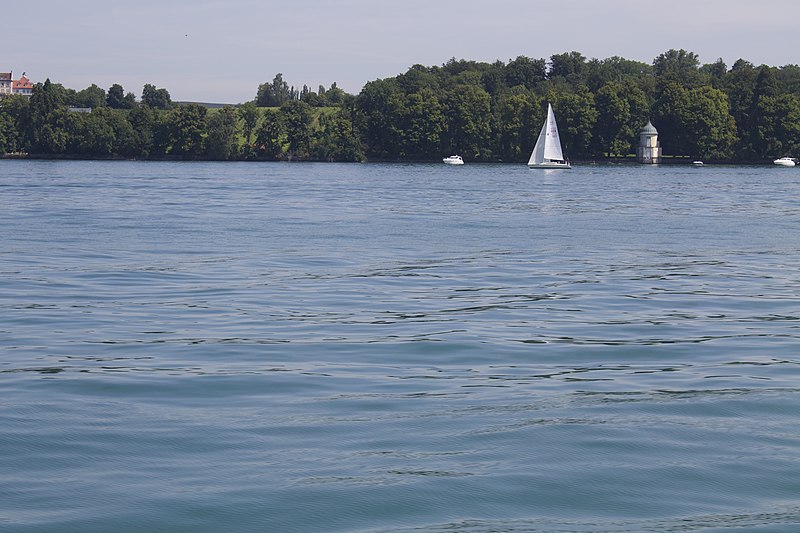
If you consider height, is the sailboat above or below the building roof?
below

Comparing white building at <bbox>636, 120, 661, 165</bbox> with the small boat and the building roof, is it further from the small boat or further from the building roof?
the small boat

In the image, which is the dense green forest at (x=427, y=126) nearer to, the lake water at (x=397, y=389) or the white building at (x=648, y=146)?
the white building at (x=648, y=146)

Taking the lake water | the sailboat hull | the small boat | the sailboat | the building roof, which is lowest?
the lake water

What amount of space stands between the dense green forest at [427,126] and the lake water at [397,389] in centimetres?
11896

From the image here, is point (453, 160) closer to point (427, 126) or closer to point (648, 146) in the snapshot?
point (427, 126)

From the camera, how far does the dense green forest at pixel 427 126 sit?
143500 millimetres

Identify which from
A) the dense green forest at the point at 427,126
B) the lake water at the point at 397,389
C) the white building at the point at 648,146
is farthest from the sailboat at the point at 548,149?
the lake water at the point at 397,389

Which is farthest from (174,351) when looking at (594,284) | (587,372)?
(594,284)

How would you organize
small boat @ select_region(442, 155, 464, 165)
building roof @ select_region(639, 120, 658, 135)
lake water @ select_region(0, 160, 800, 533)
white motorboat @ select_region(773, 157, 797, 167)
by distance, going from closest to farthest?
lake water @ select_region(0, 160, 800, 533) → white motorboat @ select_region(773, 157, 797, 167) → building roof @ select_region(639, 120, 658, 135) → small boat @ select_region(442, 155, 464, 165)

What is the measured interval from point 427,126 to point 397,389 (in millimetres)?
141507

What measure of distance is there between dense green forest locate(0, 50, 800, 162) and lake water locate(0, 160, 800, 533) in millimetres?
118955

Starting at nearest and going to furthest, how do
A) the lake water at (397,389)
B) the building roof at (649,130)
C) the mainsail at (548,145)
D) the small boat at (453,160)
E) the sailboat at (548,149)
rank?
1. the lake water at (397,389)
2. the sailboat at (548,149)
3. the mainsail at (548,145)
4. the building roof at (649,130)
5. the small boat at (453,160)

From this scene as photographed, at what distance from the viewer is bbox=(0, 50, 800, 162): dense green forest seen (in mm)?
143500

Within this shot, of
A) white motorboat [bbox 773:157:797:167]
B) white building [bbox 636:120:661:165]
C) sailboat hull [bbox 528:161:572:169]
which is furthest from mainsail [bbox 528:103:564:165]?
white motorboat [bbox 773:157:797:167]
